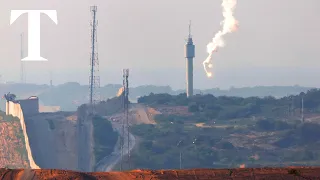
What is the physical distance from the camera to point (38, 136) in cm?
13825

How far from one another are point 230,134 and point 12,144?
2850 cm

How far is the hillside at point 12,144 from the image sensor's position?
5369 inches

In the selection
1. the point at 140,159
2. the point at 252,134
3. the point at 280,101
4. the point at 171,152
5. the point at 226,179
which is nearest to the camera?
the point at 226,179

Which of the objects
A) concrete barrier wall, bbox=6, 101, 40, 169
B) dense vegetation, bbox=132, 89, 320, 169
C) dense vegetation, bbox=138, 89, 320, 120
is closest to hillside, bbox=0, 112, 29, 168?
concrete barrier wall, bbox=6, 101, 40, 169

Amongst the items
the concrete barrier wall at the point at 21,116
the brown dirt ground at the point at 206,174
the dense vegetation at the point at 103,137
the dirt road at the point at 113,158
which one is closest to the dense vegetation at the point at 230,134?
the dirt road at the point at 113,158

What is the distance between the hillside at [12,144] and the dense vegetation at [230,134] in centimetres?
1475

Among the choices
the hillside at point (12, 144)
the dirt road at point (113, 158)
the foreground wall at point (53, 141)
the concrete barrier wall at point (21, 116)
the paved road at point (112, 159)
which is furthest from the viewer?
the hillside at point (12, 144)

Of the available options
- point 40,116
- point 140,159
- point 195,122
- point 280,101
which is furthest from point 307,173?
point 280,101

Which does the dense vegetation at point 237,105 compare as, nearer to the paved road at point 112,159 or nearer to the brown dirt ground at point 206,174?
the paved road at point 112,159

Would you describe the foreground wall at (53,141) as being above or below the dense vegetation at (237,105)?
below

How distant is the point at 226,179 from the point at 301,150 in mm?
101901

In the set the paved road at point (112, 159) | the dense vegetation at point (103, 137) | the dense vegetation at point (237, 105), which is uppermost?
the dense vegetation at point (237, 105)

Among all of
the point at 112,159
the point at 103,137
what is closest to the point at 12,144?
the point at 103,137

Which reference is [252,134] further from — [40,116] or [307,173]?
[307,173]
